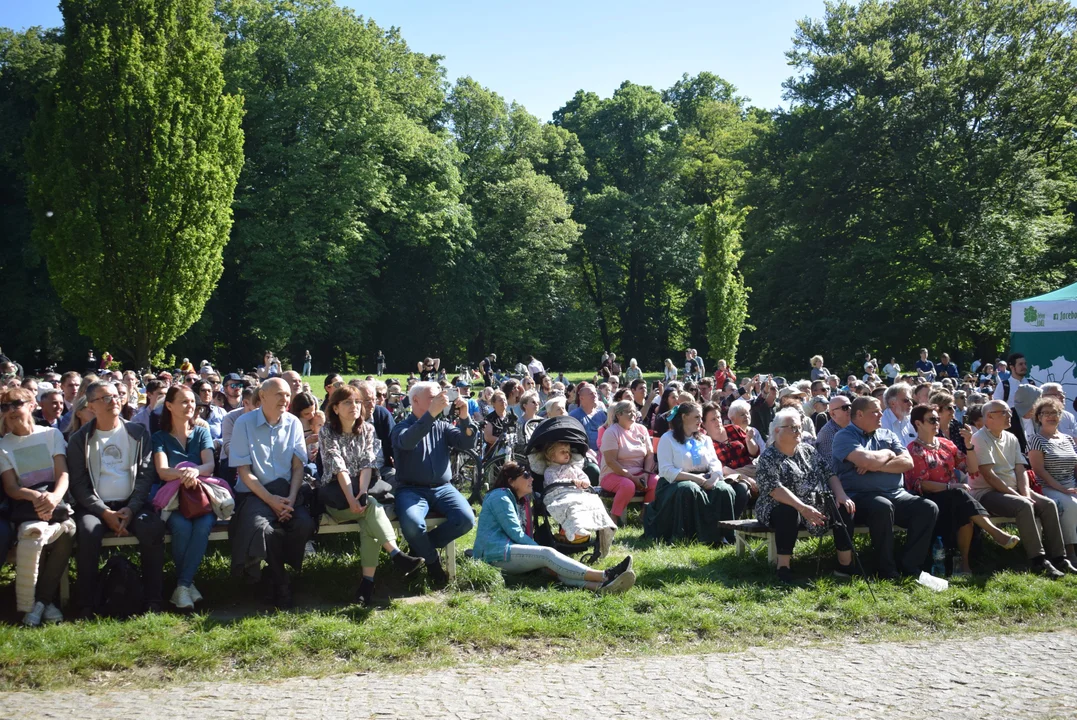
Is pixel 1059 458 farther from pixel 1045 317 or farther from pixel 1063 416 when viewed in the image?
pixel 1045 317

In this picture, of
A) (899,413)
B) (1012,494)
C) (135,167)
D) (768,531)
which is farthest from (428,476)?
(135,167)

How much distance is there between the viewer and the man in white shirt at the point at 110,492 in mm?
5812

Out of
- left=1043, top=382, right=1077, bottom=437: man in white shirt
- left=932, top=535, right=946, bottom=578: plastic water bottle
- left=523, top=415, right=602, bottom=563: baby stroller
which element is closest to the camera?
left=932, top=535, right=946, bottom=578: plastic water bottle

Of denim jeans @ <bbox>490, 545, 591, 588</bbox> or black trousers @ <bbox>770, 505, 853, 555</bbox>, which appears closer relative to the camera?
denim jeans @ <bbox>490, 545, 591, 588</bbox>

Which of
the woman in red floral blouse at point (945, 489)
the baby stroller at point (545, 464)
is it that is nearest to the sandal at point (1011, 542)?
the woman in red floral blouse at point (945, 489)

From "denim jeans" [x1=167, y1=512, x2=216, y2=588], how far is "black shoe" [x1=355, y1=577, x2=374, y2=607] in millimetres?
1087

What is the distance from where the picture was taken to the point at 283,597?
6035mm

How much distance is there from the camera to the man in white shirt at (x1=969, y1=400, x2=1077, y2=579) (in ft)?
23.3

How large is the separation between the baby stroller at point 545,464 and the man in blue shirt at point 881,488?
2.06 m

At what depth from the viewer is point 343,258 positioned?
34.4m

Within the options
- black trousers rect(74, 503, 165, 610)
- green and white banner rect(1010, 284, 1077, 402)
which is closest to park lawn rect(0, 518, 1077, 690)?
black trousers rect(74, 503, 165, 610)

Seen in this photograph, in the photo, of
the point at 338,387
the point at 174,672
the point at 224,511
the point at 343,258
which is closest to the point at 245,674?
the point at 174,672

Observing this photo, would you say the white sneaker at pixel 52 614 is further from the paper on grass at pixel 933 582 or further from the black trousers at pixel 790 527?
the paper on grass at pixel 933 582

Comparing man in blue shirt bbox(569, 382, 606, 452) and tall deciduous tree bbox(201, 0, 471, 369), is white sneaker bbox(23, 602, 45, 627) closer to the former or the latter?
man in blue shirt bbox(569, 382, 606, 452)
